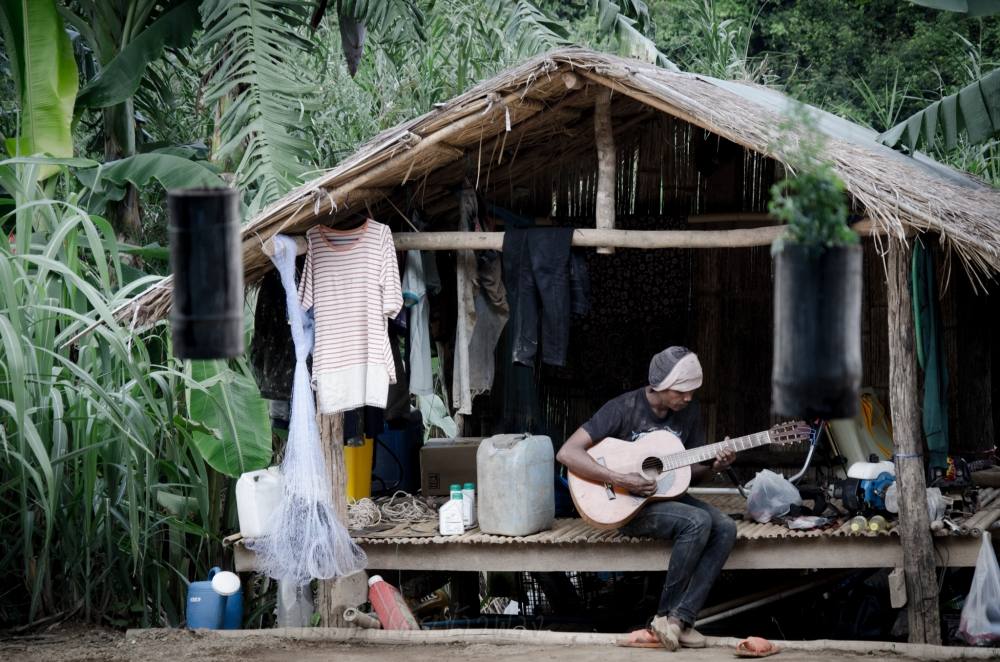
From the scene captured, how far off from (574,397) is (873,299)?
246 cm

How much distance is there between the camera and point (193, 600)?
285 inches

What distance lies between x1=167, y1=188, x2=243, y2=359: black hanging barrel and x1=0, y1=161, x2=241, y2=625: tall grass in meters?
3.88

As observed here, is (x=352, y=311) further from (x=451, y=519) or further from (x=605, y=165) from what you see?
(x=605, y=165)

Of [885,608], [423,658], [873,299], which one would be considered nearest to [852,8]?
[873,299]

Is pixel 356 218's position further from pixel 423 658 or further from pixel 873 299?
pixel 873 299

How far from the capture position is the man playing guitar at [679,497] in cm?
645

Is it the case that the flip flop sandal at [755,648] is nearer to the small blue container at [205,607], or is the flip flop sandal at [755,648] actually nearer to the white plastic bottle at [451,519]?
the white plastic bottle at [451,519]

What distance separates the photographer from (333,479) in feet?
23.9

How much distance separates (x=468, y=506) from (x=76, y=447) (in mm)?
2298

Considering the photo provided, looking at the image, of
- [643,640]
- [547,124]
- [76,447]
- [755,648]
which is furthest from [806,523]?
[76,447]

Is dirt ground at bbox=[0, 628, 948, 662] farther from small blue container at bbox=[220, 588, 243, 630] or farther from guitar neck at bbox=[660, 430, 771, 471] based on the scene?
guitar neck at bbox=[660, 430, 771, 471]

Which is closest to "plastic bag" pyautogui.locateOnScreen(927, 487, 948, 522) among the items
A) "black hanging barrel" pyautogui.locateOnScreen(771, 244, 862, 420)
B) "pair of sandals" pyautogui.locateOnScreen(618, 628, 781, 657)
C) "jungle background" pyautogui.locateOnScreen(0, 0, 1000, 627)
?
"pair of sandals" pyautogui.locateOnScreen(618, 628, 781, 657)

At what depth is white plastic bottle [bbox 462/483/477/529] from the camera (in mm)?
7285

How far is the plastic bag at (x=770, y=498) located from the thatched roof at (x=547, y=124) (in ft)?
5.56
